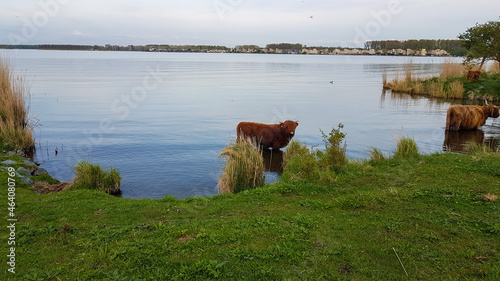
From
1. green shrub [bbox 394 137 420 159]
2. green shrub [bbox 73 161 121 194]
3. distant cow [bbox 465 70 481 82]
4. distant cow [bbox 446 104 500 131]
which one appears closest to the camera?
green shrub [bbox 73 161 121 194]

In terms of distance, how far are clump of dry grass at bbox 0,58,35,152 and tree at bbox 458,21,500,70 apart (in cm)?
3567

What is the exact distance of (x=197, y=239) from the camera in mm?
5633

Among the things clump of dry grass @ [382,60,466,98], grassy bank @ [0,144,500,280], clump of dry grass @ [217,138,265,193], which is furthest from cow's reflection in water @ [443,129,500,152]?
clump of dry grass @ [382,60,466,98]

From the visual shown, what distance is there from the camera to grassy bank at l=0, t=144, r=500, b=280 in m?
4.79

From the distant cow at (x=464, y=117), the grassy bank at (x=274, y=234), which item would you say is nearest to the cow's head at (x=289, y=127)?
the grassy bank at (x=274, y=234)

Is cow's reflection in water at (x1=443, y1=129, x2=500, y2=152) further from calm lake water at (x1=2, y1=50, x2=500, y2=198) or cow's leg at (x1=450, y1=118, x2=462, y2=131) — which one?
cow's leg at (x1=450, y1=118, x2=462, y2=131)

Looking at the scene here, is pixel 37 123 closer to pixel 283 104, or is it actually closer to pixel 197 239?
pixel 283 104

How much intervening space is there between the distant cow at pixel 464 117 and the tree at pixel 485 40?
16.3m

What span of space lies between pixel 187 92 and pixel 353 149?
24.0m

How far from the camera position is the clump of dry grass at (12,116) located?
599 inches

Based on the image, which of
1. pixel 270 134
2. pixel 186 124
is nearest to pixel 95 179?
pixel 270 134

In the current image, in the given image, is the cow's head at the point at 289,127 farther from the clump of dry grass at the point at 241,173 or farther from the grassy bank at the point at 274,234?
the grassy bank at the point at 274,234

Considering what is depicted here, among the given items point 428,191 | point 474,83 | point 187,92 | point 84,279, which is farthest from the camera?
point 187,92

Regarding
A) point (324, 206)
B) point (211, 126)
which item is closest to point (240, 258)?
point (324, 206)
